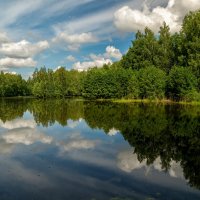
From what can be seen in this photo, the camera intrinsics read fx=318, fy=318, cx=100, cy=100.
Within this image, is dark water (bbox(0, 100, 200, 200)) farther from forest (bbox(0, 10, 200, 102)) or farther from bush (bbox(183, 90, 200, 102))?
forest (bbox(0, 10, 200, 102))

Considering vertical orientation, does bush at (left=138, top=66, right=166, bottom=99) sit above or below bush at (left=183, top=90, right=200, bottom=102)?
above

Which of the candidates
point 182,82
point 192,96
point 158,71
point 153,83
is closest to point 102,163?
point 192,96

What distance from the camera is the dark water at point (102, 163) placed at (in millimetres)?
14320

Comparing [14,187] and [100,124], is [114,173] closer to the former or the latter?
[14,187]

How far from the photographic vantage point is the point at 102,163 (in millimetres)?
19750

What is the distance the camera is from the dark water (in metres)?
14.3

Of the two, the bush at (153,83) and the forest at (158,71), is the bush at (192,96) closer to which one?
the forest at (158,71)

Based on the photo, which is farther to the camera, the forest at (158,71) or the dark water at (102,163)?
the forest at (158,71)

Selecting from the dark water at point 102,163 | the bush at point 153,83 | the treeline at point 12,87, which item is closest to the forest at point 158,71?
the bush at point 153,83

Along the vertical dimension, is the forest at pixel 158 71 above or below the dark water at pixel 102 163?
above

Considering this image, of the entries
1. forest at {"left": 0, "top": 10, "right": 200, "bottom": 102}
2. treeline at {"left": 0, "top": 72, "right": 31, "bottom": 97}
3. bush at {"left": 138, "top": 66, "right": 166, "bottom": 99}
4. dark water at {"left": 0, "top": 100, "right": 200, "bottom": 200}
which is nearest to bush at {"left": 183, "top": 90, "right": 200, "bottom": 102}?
forest at {"left": 0, "top": 10, "right": 200, "bottom": 102}

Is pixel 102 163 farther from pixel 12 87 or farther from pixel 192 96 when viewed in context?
pixel 12 87

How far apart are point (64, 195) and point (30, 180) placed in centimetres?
320

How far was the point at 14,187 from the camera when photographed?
49.4 ft
